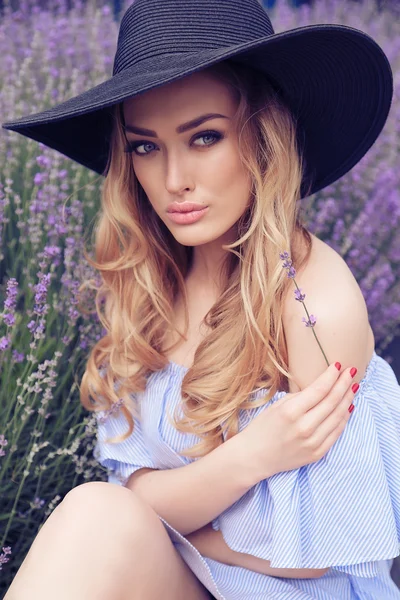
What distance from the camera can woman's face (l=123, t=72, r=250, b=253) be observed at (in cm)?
156

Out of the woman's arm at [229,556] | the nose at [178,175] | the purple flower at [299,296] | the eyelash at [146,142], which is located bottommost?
the woman's arm at [229,556]

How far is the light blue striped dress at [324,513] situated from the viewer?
60.3 inches

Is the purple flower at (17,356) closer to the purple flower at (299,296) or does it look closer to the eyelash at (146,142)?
the eyelash at (146,142)

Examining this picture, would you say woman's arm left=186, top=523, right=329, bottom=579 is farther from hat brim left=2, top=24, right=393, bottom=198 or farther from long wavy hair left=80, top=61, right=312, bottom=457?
hat brim left=2, top=24, right=393, bottom=198

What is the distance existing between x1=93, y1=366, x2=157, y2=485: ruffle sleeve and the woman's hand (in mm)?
448

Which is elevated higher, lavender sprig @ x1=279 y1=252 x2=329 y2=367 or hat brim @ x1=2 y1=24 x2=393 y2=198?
hat brim @ x1=2 y1=24 x2=393 y2=198

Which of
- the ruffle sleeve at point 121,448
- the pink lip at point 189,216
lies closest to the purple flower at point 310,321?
the pink lip at point 189,216

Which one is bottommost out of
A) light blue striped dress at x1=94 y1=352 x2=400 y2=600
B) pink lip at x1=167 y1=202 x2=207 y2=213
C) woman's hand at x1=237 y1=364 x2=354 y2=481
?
light blue striped dress at x1=94 y1=352 x2=400 y2=600

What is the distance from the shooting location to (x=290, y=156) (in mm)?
1720

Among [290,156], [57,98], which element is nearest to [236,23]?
[290,156]

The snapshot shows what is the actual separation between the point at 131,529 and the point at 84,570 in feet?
0.45

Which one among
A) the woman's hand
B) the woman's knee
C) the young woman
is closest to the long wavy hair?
the young woman

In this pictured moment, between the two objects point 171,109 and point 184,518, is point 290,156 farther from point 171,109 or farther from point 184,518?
point 184,518

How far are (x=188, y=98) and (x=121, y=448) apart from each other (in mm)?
944
